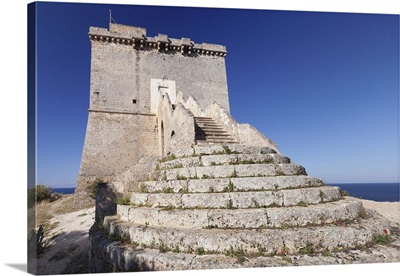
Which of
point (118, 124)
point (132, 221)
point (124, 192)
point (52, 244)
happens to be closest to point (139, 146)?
point (118, 124)

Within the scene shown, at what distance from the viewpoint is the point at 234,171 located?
4.62 meters

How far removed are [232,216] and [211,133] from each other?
515 centimetres

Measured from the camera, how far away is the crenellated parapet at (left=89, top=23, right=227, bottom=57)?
578 inches

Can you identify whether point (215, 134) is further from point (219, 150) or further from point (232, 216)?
point (232, 216)

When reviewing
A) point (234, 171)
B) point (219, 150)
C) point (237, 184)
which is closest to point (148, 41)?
point (219, 150)

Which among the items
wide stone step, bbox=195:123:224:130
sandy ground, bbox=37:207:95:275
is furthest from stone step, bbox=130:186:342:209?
wide stone step, bbox=195:123:224:130

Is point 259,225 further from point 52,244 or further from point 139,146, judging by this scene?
point 139,146

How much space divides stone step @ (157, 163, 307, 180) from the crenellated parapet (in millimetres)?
12814

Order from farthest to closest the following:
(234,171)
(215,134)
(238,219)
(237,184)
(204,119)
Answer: (204,119) < (215,134) < (234,171) < (237,184) < (238,219)

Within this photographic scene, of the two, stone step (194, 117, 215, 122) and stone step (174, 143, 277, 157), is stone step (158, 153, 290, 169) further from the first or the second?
stone step (194, 117, 215, 122)

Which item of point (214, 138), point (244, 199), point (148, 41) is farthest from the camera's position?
point (148, 41)

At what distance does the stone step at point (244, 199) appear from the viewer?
4.04 metres

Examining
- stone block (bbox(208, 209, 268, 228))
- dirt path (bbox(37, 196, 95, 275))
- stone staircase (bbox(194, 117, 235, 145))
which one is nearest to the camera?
stone block (bbox(208, 209, 268, 228))

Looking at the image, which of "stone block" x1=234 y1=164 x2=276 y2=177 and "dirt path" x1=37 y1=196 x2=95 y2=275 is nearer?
"stone block" x1=234 y1=164 x2=276 y2=177
